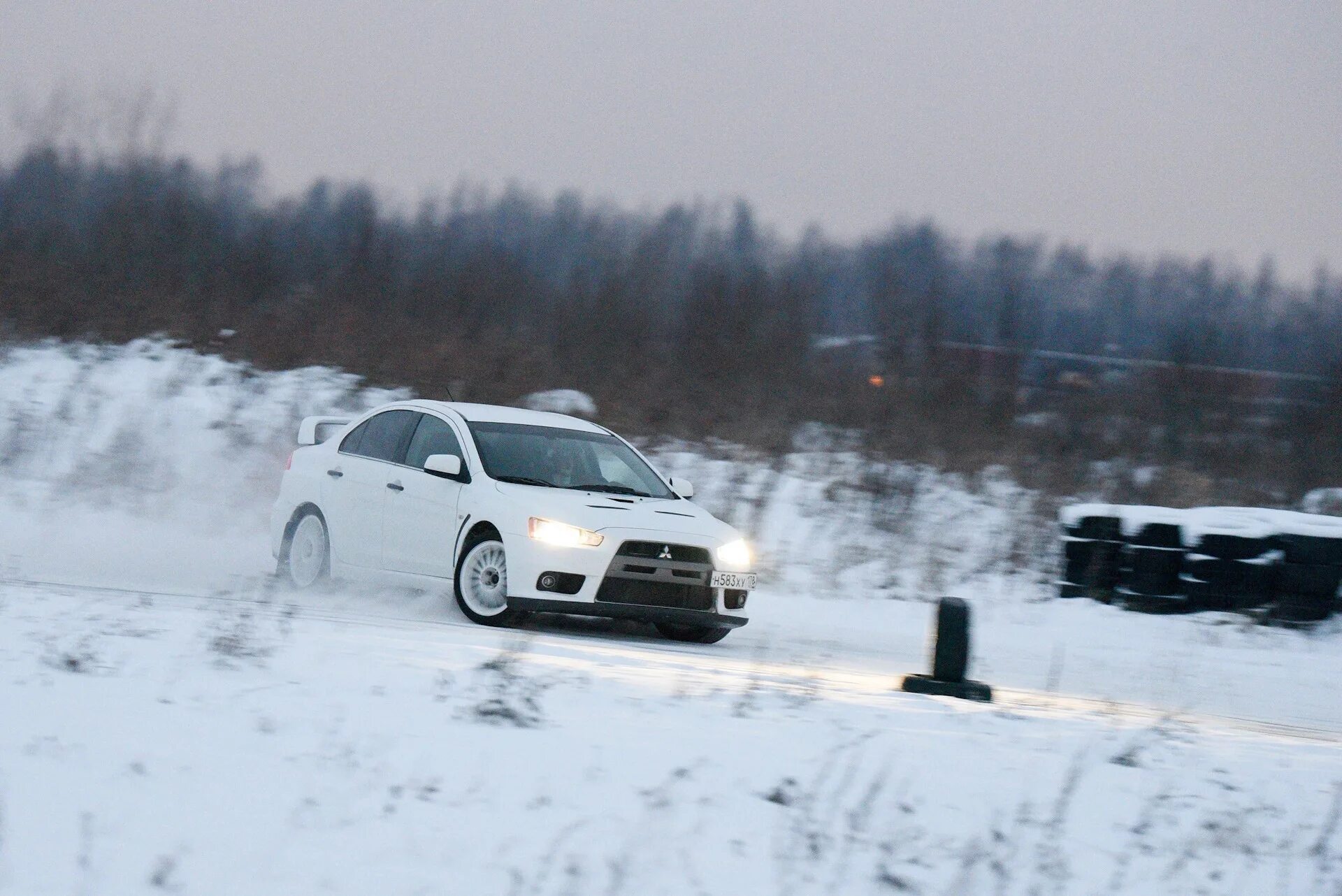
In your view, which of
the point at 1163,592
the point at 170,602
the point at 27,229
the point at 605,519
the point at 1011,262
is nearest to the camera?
the point at 170,602

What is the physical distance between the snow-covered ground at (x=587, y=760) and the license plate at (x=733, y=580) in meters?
0.48

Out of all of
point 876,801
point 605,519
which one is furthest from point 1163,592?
point 876,801

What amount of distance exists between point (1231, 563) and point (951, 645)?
6500 millimetres

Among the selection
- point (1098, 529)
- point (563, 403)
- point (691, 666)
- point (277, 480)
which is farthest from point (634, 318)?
point (691, 666)

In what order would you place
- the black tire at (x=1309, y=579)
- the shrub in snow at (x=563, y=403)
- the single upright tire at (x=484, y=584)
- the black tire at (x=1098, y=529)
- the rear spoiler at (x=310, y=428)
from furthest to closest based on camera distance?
1. the shrub in snow at (x=563, y=403)
2. the black tire at (x=1098, y=529)
3. the black tire at (x=1309, y=579)
4. the rear spoiler at (x=310, y=428)
5. the single upright tire at (x=484, y=584)

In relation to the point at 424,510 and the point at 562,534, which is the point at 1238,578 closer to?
the point at 562,534

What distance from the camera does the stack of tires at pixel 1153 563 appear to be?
13383mm

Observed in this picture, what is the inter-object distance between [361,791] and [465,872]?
676mm

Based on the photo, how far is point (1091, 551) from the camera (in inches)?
541

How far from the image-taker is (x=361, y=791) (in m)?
4.79

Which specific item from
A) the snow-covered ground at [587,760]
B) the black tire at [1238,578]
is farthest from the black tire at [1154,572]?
the snow-covered ground at [587,760]

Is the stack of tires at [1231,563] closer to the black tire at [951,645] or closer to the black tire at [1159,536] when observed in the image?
the black tire at [1159,536]

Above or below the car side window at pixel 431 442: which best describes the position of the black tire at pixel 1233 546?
below

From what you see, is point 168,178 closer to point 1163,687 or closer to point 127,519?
point 127,519
